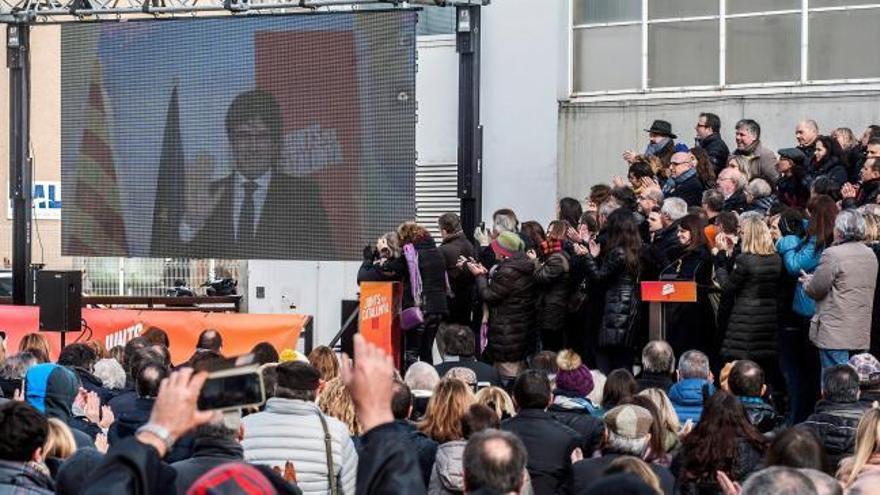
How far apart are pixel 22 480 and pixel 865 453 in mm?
3518

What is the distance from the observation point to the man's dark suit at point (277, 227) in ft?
53.7

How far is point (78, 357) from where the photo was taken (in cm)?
1106

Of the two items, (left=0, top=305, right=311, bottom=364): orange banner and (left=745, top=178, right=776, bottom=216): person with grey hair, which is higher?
(left=745, top=178, right=776, bottom=216): person with grey hair

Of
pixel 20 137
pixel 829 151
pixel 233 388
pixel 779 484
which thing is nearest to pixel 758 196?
pixel 829 151

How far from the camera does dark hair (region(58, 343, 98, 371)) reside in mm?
11016

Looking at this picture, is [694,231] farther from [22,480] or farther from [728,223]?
[22,480]

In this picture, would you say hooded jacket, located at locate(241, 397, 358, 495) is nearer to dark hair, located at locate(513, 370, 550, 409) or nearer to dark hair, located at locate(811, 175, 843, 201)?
dark hair, located at locate(513, 370, 550, 409)

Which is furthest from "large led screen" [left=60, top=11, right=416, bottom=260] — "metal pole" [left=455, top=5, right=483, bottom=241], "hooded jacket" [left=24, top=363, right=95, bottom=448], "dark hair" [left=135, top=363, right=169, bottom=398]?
"dark hair" [left=135, top=363, right=169, bottom=398]

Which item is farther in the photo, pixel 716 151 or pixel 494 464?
pixel 716 151

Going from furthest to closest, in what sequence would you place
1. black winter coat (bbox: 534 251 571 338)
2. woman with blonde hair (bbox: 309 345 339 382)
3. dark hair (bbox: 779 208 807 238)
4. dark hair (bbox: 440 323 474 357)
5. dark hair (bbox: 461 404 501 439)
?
black winter coat (bbox: 534 251 571 338) → dark hair (bbox: 779 208 807 238) → dark hair (bbox: 440 323 474 357) → woman with blonde hair (bbox: 309 345 339 382) → dark hair (bbox: 461 404 501 439)

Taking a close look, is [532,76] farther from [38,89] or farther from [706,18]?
[38,89]

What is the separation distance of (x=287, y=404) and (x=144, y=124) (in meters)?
10.3

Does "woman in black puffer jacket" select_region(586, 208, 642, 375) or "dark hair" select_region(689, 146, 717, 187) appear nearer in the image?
"woman in black puffer jacket" select_region(586, 208, 642, 375)

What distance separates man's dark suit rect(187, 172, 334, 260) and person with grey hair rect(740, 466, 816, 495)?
1165cm
